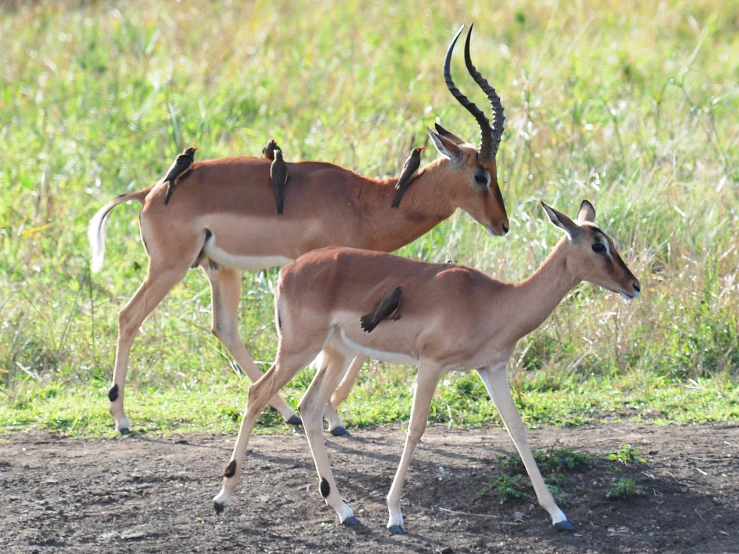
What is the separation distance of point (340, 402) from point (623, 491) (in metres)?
1.83

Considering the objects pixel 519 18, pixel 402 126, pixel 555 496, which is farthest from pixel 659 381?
pixel 519 18

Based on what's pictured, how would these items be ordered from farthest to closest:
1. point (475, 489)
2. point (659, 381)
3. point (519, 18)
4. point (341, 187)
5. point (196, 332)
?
point (519, 18)
point (196, 332)
point (659, 381)
point (341, 187)
point (475, 489)

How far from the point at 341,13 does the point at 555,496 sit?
10.5 metres

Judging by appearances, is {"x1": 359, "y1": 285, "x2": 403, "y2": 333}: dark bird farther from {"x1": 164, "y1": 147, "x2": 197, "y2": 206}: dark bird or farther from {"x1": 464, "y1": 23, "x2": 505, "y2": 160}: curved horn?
{"x1": 164, "y1": 147, "x2": 197, "y2": 206}: dark bird

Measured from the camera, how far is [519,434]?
14.9ft

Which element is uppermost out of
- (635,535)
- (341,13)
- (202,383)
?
(341,13)

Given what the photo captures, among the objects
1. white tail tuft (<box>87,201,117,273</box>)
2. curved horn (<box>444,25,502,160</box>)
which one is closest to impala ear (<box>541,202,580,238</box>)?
curved horn (<box>444,25,502,160</box>)

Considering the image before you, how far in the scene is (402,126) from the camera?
33.2ft

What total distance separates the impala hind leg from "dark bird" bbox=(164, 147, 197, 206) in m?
1.51

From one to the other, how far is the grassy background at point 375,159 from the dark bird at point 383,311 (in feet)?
5.30

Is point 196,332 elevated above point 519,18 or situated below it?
below

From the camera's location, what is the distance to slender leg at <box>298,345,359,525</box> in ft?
15.0

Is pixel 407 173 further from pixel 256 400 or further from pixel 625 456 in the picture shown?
pixel 625 456

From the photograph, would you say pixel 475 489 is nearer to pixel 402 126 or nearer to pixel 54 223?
pixel 54 223
